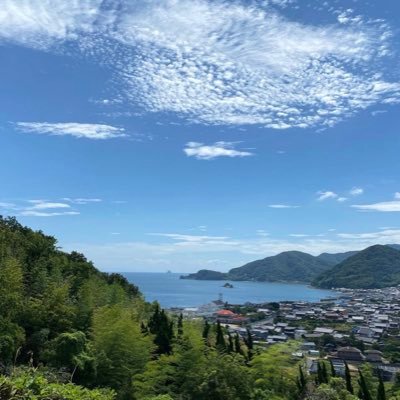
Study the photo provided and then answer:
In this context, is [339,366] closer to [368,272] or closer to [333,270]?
[368,272]

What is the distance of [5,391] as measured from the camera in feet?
10.5

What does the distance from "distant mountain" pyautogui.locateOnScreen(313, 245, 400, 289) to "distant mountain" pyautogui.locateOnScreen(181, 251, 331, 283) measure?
19.5 metres

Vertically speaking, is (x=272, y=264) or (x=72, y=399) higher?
(x=272, y=264)

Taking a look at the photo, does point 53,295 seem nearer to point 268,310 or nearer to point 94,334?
point 94,334

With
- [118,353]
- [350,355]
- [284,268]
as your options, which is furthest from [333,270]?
[118,353]

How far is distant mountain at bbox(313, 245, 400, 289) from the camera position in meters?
118

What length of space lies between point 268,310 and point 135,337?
5851 cm

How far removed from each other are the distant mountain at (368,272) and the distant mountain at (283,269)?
19.5 meters

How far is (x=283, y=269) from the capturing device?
6452 inches

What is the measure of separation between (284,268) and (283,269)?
84cm

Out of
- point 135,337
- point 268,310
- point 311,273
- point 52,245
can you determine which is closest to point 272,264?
point 311,273

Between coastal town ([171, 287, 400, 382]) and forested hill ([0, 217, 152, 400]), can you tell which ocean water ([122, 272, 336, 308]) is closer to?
coastal town ([171, 287, 400, 382])

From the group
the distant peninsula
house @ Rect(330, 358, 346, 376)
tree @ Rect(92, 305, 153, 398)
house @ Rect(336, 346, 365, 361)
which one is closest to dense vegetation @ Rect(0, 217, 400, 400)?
tree @ Rect(92, 305, 153, 398)

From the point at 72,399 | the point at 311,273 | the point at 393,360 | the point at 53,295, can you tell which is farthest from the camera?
the point at 311,273
